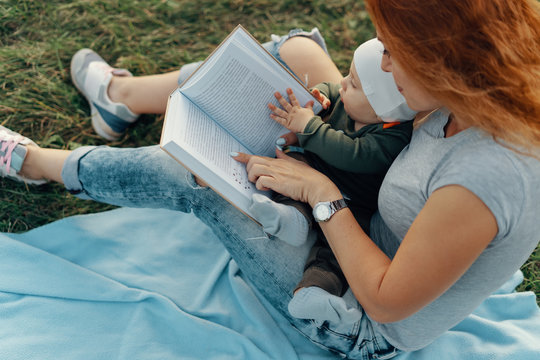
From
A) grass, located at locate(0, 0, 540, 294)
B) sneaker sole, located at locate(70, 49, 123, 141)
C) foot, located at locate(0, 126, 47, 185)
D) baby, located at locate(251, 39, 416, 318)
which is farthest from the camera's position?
sneaker sole, located at locate(70, 49, 123, 141)

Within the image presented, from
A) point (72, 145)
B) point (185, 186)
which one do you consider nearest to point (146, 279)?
point (185, 186)

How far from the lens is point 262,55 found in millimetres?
1466

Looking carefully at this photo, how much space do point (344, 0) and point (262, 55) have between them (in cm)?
174

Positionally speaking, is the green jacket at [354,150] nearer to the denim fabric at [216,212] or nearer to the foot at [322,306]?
the denim fabric at [216,212]

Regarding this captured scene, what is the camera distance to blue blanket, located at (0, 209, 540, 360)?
1.61m

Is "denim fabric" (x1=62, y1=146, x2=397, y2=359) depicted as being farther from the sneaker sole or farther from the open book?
the sneaker sole

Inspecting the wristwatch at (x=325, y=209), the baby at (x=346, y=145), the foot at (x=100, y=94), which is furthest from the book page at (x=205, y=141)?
the foot at (x=100, y=94)

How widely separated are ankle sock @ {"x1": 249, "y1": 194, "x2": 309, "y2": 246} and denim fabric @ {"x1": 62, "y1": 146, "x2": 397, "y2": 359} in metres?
0.09

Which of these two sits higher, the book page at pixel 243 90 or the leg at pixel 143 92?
the book page at pixel 243 90

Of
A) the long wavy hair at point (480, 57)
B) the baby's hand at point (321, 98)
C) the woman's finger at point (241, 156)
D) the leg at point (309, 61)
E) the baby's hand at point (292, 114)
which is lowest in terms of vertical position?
the woman's finger at point (241, 156)

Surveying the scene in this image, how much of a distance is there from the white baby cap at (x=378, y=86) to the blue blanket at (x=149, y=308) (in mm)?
887

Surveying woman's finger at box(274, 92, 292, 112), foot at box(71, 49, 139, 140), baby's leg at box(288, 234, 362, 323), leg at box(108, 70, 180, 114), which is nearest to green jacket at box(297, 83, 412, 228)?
woman's finger at box(274, 92, 292, 112)

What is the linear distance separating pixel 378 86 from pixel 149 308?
1203mm

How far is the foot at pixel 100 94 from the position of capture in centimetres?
220
